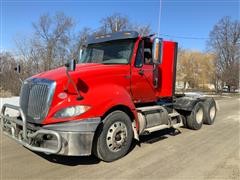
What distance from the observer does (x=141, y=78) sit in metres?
6.83

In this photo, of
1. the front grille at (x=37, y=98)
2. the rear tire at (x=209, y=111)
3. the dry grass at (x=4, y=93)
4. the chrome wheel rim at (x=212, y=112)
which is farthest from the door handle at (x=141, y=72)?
the dry grass at (x=4, y=93)

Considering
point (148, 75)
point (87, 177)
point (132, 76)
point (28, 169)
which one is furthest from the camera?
point (148, 75)

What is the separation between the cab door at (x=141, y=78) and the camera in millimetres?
6645

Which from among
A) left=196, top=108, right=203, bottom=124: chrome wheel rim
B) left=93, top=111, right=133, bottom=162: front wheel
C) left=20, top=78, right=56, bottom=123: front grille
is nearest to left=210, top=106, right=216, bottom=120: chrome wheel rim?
left=196, top=108, right=203, bottom=124: chrome wheel rim

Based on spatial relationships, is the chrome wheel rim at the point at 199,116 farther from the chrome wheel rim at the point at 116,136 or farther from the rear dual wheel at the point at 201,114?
the chrome wheel rim at the point at 116,136

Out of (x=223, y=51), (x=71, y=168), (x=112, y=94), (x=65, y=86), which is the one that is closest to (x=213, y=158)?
(x=112, y=94)

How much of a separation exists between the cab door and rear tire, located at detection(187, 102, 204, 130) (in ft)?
6.37

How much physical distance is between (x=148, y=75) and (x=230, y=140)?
2.77 metres

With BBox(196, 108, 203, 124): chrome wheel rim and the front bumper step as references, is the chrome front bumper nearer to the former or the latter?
the front bumper step

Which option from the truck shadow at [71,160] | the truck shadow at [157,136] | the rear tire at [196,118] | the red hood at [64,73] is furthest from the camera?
the rear tire at [196,118]

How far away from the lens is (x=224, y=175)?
4.91 m

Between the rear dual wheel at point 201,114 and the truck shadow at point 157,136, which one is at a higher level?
the rear dual wheel at point 201,114

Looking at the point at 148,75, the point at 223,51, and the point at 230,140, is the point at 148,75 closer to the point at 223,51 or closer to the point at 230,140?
the point at 230,140

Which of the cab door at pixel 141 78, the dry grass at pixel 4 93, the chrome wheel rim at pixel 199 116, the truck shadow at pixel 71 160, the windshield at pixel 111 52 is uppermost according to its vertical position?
the windshield at pixel 111 52
